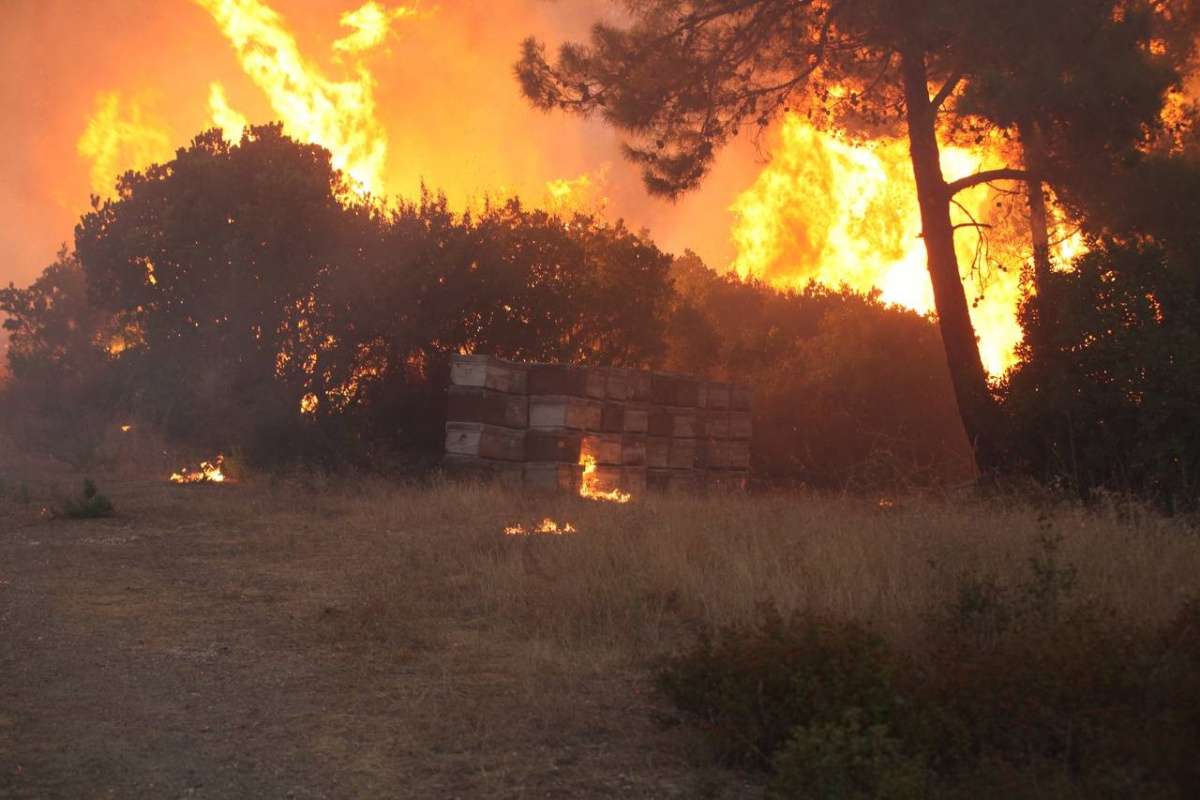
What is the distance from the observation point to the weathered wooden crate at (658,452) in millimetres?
18438

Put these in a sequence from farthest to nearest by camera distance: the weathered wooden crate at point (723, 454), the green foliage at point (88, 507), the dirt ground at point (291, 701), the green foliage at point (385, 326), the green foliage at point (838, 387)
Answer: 1. the green foliage at point (838, 387)
2. the weathered wooden crate at point (723, 454)
3. the green foliage at point (385, 326)
4. the green foliage at point (88, 507)
5. the dirt ground at point (291, 701)

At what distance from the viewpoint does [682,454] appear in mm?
→ 18859

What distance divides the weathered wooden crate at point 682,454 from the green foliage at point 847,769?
13985 mm

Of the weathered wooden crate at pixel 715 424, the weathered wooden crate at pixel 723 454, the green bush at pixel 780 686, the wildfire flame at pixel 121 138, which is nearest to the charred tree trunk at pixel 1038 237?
the weathered wooden crate at pixel 715 424

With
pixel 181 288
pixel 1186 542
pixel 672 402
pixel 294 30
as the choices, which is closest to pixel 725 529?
pixel 1186 542

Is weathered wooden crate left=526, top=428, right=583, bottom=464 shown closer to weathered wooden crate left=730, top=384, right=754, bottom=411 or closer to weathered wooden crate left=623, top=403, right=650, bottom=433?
weathered wooden crate left=623, top=403, right=650, bottom=433

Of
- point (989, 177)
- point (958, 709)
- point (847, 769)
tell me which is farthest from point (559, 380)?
point (847, 769)

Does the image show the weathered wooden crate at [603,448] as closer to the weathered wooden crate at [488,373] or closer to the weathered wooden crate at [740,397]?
the weathered wooden crate at [488,373]

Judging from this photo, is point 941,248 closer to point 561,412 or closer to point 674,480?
point 674,480

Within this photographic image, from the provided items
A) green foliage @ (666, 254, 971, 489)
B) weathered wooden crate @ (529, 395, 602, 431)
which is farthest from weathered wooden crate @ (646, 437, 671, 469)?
green foliage @ (666, 254, 971, 489)

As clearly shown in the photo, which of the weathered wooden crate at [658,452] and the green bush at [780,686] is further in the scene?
the weathered wooden crate at [658,452]

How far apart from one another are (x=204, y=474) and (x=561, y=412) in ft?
18.8

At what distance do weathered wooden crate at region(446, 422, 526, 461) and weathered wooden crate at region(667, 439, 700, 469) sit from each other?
117 inches

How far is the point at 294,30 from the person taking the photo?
1410 inches
